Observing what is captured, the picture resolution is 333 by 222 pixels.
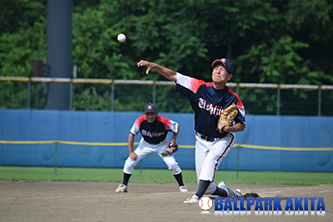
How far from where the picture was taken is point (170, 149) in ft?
29.4

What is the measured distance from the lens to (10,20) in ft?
82.3

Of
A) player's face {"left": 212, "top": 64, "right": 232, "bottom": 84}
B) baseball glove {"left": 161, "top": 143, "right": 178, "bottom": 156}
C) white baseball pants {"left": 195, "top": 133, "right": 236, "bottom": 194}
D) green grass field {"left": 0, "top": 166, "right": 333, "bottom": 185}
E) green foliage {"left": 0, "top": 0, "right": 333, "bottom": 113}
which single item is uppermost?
green foliage {"left": 0, "top": 0, "right": 333, "bottom": 113}

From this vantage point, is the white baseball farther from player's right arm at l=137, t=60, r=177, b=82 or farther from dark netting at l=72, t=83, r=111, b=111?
dark netting at l=72, t=83, r=111, b=111

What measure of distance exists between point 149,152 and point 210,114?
3387 mm

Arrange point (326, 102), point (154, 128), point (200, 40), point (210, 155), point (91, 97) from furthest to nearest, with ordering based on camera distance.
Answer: point (200, 40) → point (326, 102) → point (91, 97) → point (154, 128) → point (210, 155)

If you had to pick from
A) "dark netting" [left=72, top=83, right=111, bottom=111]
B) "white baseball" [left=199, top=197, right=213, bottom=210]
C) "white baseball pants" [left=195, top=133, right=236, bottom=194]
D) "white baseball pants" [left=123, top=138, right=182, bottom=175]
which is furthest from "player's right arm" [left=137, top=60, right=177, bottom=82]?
"dark netting" [left=72, top=83, right=111, bottom=111]

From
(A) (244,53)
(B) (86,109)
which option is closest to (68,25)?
(B) (86,109)

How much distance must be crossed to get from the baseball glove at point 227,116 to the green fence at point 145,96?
31.0ft

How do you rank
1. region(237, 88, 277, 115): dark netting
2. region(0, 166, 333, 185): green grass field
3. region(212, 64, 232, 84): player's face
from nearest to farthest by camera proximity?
region(212, 64, 232, 84): player's face < region(0, 166, 333, 185): green grass field < region(237, 88, 277, 115): dark netting

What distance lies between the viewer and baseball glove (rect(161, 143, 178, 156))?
8.85 meters

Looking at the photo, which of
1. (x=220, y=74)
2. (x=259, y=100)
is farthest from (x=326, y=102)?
(x=220, y=74)

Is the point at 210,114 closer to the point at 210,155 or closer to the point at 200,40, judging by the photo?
the point at 210,155

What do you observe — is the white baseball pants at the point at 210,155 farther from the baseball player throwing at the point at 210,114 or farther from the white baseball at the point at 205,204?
the white baseball at the point at 205,204

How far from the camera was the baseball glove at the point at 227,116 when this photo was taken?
5754 millimetres
